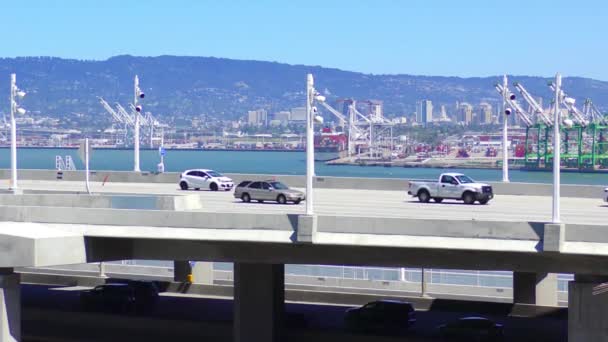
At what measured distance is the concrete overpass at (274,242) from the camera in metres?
26.1

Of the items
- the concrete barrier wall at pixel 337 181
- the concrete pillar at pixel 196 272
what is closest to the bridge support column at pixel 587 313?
the concrete barrier wall at pixel 337 181

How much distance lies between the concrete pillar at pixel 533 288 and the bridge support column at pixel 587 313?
13.2m

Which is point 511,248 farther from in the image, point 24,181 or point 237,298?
point 24,181

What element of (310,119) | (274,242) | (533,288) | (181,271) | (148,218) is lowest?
(181,271)

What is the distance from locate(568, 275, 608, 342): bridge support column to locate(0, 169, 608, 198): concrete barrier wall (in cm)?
1937

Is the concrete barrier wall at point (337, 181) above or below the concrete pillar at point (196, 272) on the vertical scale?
above

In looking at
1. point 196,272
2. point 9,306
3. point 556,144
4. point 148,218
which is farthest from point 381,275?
point 556,144

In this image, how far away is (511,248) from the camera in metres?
25.8

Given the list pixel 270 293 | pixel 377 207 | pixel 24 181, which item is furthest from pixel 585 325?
pixel 24 181

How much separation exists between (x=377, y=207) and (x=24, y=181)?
2568 cm

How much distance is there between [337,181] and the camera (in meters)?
53.9

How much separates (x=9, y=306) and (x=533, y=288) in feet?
64.9

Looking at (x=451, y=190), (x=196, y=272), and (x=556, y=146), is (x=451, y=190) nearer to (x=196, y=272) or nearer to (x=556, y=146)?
(x=196, y=272)

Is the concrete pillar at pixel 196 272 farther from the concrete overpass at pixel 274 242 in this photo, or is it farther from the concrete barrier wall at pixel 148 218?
the concrete barrier wall at pixel 148 218
